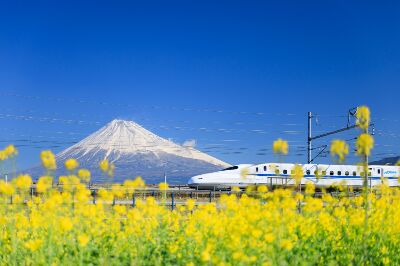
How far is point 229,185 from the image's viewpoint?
122 ft

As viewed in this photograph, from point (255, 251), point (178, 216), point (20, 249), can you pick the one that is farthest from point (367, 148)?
point (20, 249)

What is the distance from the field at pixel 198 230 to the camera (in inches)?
213

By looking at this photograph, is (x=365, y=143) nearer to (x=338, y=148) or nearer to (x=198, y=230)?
(x=338, y=148)

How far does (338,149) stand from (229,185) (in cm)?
3224

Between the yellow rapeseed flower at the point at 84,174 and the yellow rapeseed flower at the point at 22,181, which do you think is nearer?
the yellow rapeseed flower at the point at 22,181

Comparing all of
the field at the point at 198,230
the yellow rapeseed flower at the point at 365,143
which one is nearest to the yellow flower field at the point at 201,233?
the field at the point at 198,230

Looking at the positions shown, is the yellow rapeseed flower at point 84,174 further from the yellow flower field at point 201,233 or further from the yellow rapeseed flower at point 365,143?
the yellow rapeseed flower at point 365,143

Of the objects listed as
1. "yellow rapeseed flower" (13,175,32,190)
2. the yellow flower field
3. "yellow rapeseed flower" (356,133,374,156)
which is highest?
"yellow rapeseed flower" (356,133,374,156)

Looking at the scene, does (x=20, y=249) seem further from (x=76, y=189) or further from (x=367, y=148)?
(x=367, y=148)

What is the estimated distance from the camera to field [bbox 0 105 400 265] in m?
5.41

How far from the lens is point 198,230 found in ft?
22.9

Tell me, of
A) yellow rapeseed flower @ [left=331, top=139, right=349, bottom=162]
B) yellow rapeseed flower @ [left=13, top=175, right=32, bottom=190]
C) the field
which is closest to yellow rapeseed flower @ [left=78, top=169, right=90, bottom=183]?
the field

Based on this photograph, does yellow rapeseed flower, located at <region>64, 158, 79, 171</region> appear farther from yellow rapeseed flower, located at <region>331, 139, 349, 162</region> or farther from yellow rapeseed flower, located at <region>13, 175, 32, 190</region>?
yellow rapeseed flower, located at <region>331, 139, 349, 162</region>

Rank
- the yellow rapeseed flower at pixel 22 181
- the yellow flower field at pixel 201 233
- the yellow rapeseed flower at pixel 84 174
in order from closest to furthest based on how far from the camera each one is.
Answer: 1. the yellow rapeseed flower at pixel 22 181
2. the yellow flower field at pixel 201 233
3. the yellow rapeseed flower at pixel 84 174
